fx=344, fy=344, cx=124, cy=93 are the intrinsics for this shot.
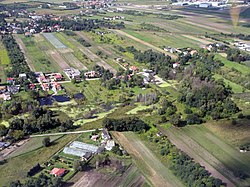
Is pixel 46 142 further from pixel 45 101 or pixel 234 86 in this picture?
pixel 234 86

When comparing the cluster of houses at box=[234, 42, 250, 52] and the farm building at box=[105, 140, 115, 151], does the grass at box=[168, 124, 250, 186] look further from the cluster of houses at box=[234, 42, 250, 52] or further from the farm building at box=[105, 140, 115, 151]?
the cluster of houses at box=[234, 42, 250, 52]

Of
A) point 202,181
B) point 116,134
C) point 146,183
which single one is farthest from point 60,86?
point 202,181

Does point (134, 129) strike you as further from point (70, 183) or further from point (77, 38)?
point (77, 38)

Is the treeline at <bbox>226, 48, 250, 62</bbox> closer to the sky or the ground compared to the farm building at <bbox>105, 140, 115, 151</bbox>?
closer to the sky

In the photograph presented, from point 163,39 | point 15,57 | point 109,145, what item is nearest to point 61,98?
point 109,145

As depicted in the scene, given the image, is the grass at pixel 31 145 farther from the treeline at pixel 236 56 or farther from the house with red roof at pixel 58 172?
the treeline at pixel 236 56

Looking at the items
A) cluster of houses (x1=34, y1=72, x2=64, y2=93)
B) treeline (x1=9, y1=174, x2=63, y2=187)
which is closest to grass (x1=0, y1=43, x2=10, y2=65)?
cluster of houses (x1=34, y1=72, x2=64, y2=93)
